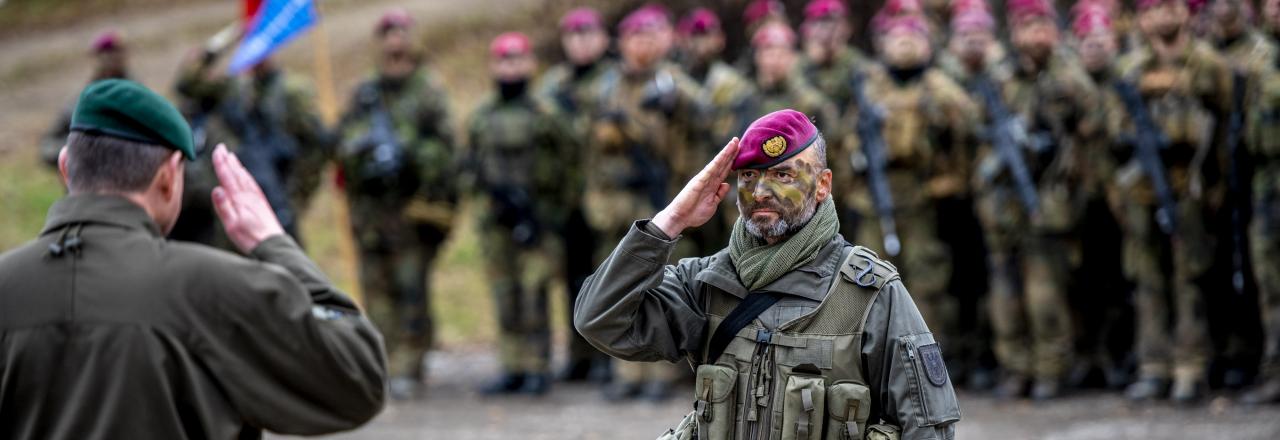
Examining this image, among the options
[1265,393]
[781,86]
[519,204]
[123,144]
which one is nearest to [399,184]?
[519,204]

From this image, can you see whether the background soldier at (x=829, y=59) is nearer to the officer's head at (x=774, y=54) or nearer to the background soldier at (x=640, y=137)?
the officer's head at (x=774, y=54)

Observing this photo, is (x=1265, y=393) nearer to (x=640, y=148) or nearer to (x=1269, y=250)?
(x=1269, y=250)

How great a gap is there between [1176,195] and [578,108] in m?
4.38

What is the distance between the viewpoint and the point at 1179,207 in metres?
8.91

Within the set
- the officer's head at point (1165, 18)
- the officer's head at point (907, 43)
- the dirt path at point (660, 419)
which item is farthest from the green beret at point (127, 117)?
the officer's head at point (907, 43)

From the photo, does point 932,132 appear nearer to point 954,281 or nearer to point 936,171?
point 936,171

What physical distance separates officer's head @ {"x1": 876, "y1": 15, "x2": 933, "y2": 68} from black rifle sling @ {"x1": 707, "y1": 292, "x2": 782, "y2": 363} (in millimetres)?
5995

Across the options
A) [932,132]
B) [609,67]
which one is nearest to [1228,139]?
[932,132]

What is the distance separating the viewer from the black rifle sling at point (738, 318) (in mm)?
4266

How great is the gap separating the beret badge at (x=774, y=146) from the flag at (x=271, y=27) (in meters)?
7.46

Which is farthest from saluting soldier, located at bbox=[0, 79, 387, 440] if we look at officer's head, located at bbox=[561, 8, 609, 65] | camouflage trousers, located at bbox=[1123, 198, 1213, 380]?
officer's head, located at bbox=[561, 8, 609, 65]

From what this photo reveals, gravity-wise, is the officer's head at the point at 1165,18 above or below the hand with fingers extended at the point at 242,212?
above

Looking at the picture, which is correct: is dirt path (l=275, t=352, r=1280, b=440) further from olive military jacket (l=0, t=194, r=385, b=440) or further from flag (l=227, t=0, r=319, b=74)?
olive military jacket (l=0, t=194, r=385, b=440)

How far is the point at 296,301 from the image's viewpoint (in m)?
3.24
